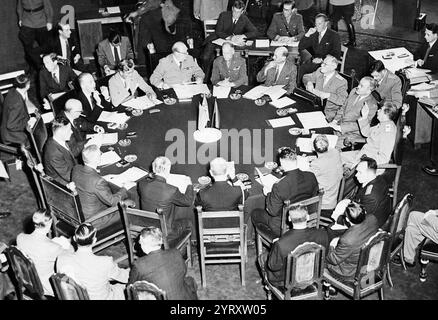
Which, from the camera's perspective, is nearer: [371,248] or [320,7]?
[371,248]

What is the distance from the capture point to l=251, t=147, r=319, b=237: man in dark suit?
5.89 m

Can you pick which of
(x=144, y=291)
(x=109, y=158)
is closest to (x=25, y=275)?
(x=144, y=291)

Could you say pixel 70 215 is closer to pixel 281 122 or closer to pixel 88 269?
pixel 88 269

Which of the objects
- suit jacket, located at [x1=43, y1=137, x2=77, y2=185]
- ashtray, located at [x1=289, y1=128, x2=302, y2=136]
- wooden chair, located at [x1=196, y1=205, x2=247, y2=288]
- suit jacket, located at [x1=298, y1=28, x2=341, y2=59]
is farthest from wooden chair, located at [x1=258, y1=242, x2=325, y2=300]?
suit jacket, located at [x1=298, y1=28, x2=341, y2=59]

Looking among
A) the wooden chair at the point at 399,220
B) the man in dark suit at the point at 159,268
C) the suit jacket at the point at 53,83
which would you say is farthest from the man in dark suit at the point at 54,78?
the wooden chair at the point at 399,220

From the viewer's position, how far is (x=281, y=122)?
23.7 ft

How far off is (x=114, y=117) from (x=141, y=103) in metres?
0.49

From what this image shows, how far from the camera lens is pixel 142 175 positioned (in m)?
6.40

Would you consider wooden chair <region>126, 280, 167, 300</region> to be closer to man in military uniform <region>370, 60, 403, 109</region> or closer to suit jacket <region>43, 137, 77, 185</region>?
suit jacket <region>43, 137, 77, 185</region>

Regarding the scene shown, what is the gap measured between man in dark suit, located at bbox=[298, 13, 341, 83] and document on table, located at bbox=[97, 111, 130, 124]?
121 inches

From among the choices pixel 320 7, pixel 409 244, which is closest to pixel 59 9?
pixel 320 7

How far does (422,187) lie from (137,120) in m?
3.82

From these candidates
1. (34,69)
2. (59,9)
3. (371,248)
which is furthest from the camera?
(59,9)
